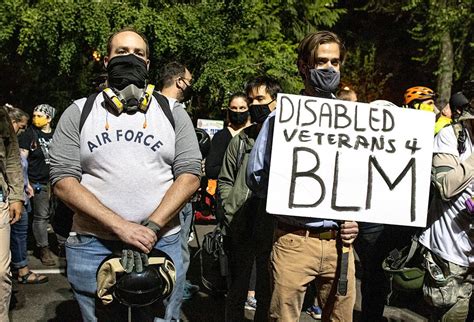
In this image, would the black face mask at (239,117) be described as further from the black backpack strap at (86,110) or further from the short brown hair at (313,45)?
the black backpack strap at (86,110)

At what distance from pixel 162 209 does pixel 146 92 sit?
0.55 meters

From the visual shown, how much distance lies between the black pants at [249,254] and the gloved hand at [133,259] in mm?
1245

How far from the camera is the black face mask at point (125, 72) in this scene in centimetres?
270

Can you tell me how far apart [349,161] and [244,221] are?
1286 millimetres

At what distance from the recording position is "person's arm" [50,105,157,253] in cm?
257

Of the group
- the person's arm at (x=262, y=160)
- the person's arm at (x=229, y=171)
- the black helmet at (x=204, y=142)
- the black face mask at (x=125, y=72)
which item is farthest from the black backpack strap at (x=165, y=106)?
the black helmet at (x=204, y=142)

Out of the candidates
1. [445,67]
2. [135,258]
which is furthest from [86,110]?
[445,67]

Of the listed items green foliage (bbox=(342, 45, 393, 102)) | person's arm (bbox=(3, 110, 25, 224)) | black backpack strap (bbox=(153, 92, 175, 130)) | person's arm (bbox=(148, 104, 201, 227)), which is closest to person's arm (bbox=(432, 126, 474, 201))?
person's arm (bbox=(148, 104, 201, 227))

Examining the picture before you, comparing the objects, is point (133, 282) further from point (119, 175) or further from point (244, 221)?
point (244, 221)

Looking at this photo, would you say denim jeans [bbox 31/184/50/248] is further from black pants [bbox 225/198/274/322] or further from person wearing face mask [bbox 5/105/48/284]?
black pants [bbox 225/198/274/322]

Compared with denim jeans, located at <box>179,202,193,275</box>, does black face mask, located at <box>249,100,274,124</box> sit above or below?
above

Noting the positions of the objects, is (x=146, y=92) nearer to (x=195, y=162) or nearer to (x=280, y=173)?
(x=195, y=162)

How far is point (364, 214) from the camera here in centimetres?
280

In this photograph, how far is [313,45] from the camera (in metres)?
2.97
